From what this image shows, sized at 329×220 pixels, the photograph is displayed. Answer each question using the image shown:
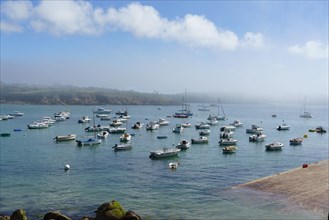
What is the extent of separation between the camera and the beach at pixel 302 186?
1710 inches

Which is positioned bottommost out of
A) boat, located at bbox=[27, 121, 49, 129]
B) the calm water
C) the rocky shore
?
the calm water

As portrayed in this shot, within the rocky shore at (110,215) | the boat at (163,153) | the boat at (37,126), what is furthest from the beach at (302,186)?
the boat at (37,126)

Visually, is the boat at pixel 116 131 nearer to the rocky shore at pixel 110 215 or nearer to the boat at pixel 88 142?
the boat at pixel 88 142

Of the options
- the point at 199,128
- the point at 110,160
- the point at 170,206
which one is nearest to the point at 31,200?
the point at 170,206

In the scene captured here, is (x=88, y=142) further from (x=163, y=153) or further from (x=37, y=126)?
(x=37, y=126)

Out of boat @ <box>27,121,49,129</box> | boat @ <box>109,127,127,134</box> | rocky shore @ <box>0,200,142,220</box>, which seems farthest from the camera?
boat @ <box>27,121,49,129</box>

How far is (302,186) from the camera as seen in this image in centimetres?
5006

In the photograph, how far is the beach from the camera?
43.4 metres

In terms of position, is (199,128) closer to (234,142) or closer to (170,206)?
(234,142)

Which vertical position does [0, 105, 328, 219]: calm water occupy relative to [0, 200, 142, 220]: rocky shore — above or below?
below

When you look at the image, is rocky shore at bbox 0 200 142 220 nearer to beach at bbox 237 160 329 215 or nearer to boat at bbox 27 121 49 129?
beach at bbox 237 160 329 215

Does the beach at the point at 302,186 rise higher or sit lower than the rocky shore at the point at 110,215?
lower

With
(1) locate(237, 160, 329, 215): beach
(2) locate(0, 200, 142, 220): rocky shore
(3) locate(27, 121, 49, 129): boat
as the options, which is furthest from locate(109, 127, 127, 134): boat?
(2) locate(0, 200, 142, 220): rocky shore

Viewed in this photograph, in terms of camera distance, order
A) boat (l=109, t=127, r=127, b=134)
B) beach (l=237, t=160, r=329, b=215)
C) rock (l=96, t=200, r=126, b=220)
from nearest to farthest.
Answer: rock (l=96, t=200, r=126, b=220)
beach (l=237, t=160, r=329, b=215)
boat (l=109, t=127, r=127, b=134)
